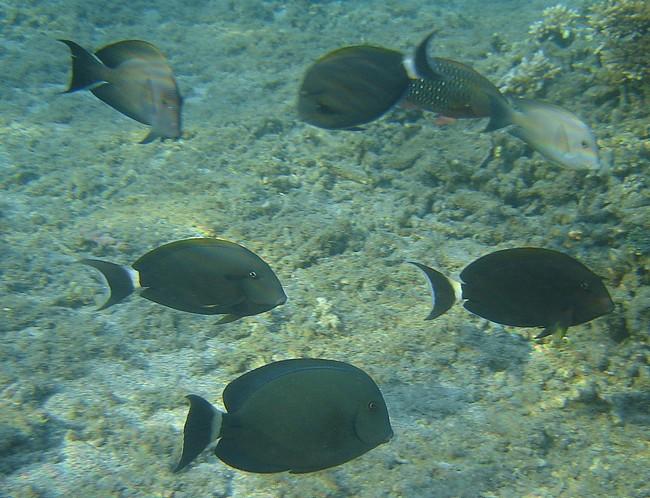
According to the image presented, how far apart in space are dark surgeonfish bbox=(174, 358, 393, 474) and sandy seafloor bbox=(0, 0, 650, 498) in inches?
27.7

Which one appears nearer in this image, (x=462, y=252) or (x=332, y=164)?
(x=462, y=252)

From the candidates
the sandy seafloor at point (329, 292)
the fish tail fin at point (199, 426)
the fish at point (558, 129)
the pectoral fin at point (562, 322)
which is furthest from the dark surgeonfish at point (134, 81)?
the pectoral fin at point (562, 322)

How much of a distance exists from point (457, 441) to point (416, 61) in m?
2.14

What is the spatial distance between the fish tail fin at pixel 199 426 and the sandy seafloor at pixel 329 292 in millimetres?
786

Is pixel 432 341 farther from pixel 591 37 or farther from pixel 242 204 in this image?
pixel 591 37

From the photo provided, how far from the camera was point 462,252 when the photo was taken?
14.6ft

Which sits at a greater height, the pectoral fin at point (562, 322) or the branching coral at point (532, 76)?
the branching coral at point (532, 76)

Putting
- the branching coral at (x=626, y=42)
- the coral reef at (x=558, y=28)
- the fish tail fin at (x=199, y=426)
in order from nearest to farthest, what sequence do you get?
the fish tail fin at (x=199, y=426) < the branching coral at (x=626, y=42) < the coral reef at (x=558, y=28)

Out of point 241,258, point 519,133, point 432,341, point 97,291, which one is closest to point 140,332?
point 97,291

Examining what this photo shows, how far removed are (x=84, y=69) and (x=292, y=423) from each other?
260 cm

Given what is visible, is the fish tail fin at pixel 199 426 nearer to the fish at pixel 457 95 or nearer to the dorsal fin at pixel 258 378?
the dorsal fin at pixel 258 378

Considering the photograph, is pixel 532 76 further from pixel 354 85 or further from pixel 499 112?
pixel 354 85

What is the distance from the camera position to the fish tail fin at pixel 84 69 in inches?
122

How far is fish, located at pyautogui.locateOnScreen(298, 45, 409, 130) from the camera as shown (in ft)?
9.09
